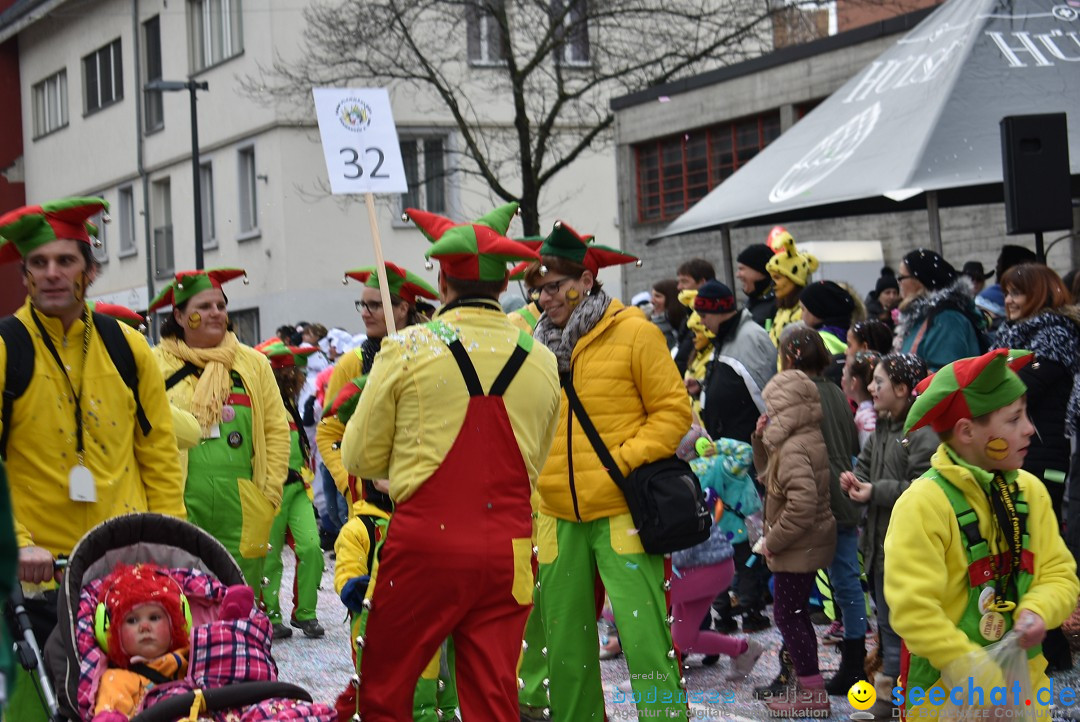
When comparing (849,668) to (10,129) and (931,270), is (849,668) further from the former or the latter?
(10,129)

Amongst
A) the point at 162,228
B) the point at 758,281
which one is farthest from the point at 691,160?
the point at 162,228

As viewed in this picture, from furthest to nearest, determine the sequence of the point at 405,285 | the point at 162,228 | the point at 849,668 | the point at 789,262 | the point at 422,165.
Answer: the point at 162,228
the point at 422,165
the point at 789,262
the point at 405,285
the point at 849,668

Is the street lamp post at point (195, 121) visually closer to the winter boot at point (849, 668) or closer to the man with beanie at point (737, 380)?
the man with beanie at point (737, 380)

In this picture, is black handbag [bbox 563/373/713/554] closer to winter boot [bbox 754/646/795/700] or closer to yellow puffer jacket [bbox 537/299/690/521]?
yellow puffer jacket [bbox 537/299/690/521]

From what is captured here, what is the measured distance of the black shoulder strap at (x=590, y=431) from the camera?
5.93 metres

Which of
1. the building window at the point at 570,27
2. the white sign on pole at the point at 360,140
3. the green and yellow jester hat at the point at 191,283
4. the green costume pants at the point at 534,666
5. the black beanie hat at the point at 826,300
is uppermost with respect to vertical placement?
the building window at the point at 570,27

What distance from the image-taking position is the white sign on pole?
683 cm

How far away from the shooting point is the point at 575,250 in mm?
6188

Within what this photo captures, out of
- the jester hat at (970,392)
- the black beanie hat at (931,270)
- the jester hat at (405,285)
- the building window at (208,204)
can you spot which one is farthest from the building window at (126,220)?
the jester hat at (970,392)

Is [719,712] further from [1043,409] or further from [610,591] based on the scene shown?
[1043,409]

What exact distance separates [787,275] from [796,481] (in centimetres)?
293

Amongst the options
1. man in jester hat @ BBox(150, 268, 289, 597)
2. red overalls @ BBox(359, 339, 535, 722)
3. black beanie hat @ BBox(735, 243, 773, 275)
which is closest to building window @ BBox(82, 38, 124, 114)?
black beanie hat @ BBox(735, 243, 773, 275)

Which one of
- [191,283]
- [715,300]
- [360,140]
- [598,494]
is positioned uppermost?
[360,140]

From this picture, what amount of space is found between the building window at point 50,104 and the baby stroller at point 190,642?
35341 millimetres
